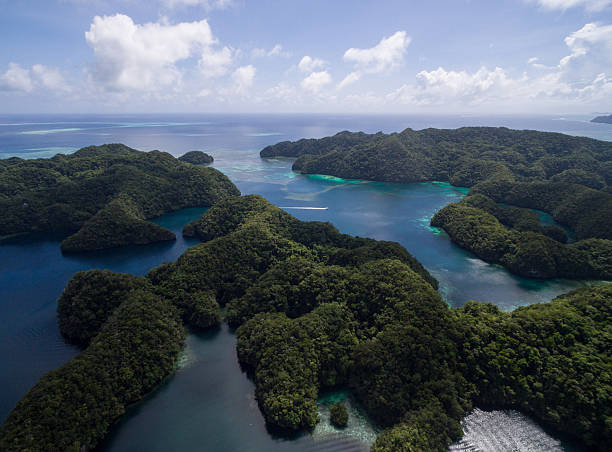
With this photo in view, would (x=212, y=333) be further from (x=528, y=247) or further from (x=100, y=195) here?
(x=100, y=195)

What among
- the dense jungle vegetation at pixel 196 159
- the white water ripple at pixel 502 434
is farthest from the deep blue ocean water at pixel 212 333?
the dense jungle vegetation at pixel 196 159

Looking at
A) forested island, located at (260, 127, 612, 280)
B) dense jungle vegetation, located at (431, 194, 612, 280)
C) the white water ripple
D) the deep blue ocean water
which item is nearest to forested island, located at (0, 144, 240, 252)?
the deep blue ocean water

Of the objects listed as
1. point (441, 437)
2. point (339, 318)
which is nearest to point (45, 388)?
point (339, 318)

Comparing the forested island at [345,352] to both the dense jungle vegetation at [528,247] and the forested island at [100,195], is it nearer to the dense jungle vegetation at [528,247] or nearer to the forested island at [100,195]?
the dense jungle vegetation at [528,247]

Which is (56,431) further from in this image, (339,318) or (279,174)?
(279,174)

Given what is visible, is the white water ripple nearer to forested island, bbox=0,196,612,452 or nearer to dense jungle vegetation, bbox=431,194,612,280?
forested island, bbox=0,196,612,452

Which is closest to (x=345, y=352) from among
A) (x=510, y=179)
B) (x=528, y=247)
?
(x=528, y=247)
